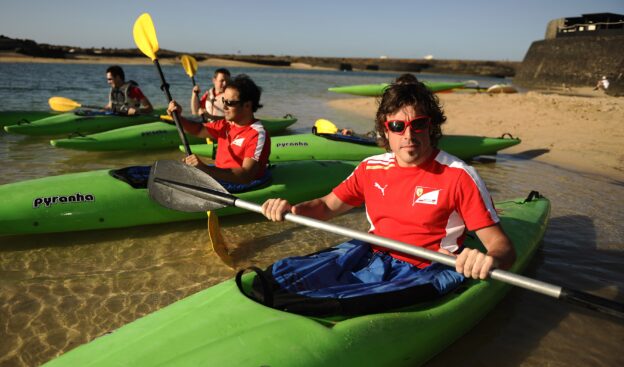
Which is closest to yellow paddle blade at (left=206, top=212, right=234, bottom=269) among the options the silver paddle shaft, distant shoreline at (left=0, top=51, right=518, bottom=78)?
the silver paddle shaft

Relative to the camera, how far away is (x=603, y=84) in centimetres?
2155

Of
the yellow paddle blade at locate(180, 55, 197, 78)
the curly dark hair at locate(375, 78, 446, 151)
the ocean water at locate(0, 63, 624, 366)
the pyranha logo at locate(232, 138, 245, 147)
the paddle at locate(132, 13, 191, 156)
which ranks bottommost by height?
the ocean water at locate(0, 63, 624, 366)

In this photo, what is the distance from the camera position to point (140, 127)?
8.80 metres

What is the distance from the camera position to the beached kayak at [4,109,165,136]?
9.48 m

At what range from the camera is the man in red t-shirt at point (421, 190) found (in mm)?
2322

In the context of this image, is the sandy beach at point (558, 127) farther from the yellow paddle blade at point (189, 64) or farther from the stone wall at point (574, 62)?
the stone wall at point (574, 62)

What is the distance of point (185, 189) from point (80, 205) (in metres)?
1.90

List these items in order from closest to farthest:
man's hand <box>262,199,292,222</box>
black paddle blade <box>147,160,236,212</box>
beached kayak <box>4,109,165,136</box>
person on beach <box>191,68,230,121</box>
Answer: man's hand <box>262,199,292,222</box> → black paddle blade <box>147,160,236,212</box> → person on beach <box>191,68,230,121</box> → beached kayak <box>4,109,165,136</box>

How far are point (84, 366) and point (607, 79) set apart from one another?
26.6 m

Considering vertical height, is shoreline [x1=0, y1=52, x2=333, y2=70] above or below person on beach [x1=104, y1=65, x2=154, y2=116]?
above

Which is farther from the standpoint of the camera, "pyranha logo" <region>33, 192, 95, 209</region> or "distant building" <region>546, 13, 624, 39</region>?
"distant building" <region>546, 13, 624, 39</region>

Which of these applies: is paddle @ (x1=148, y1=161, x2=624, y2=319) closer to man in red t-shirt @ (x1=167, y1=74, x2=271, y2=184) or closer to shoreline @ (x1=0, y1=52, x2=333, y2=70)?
man in red t-shirt @ (x1=167, y1=74, x2=271, y2=184)


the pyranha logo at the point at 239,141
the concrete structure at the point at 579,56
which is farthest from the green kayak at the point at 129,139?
the concrete structure at the point at 579,56

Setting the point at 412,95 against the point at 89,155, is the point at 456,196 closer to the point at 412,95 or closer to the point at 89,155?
the point at 412,95
